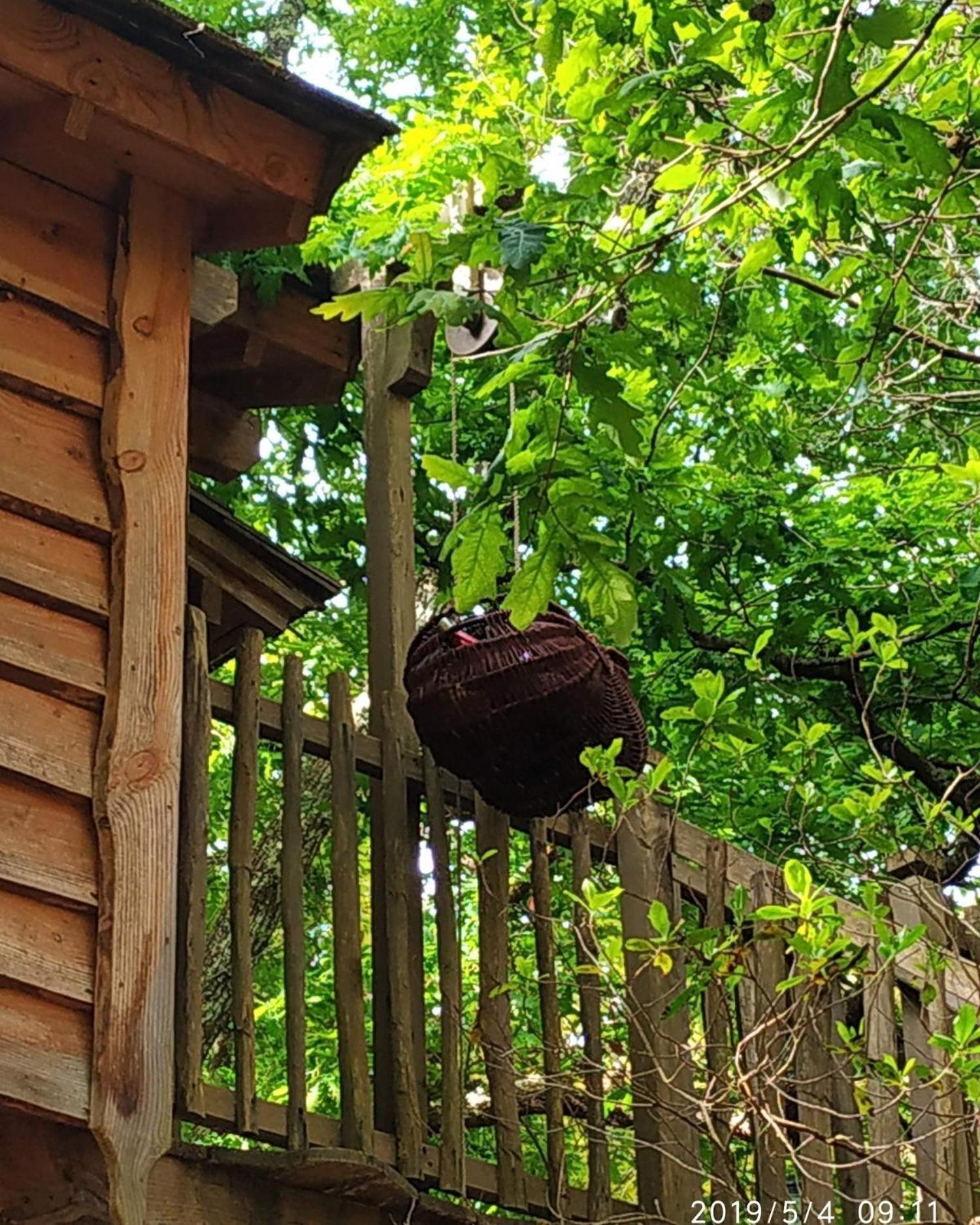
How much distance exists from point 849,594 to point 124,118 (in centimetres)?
401

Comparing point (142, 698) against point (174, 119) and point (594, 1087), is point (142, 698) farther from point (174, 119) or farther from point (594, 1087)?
point (594, 1087)

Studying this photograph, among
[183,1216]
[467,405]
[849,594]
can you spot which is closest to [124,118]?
[183,1216]

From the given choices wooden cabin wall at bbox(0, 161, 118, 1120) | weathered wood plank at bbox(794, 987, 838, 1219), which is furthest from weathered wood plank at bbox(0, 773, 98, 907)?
weathered wood plank at bbox(794, 987, 838, 1219)

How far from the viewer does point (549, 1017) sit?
11.8ft

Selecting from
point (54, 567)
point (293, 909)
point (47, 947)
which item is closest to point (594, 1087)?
point (293, 909)

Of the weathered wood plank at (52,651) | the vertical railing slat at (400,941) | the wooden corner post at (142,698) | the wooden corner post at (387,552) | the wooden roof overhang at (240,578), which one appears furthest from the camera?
the wooden roof overhang at (240,578)

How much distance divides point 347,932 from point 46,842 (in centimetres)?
86

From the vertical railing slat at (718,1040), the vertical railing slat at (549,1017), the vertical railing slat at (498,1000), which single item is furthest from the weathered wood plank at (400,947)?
the vertical railing slat at (718,1040)

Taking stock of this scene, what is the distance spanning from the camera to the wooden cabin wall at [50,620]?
2.59 m

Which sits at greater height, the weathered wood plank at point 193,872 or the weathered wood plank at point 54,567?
the weathered wood plank at point 54,567

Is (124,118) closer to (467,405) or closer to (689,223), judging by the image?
(689,223)

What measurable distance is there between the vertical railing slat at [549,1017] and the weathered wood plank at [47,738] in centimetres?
109
